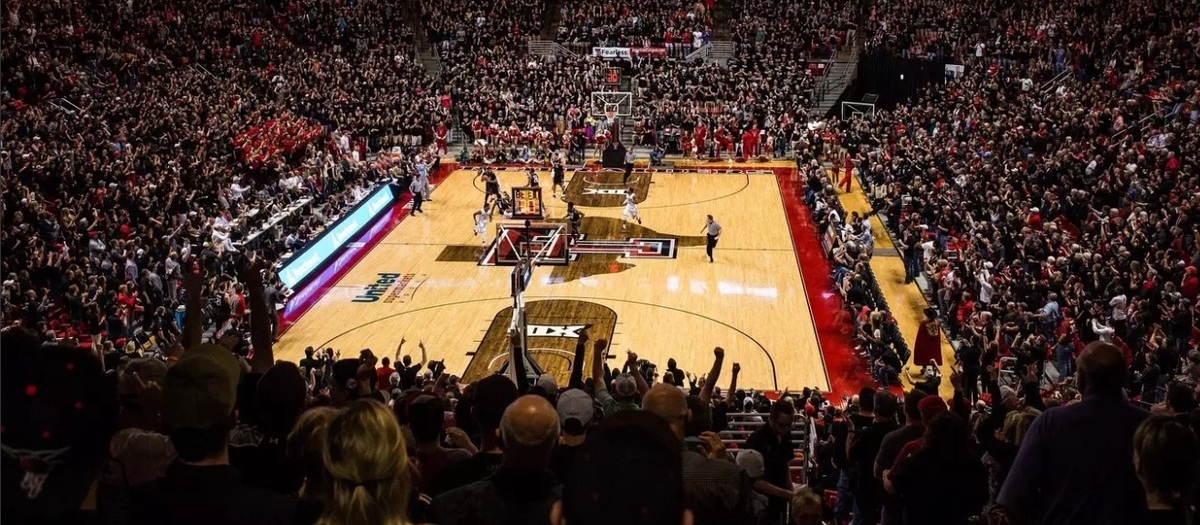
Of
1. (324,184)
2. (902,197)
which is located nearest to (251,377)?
(902,197)

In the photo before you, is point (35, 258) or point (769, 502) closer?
point (769, 502)

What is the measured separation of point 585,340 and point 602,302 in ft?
50.2

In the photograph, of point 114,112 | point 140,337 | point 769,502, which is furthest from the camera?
point 114,112

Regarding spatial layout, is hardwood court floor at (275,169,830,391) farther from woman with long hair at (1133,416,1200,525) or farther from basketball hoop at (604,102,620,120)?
woman with long hair at (1133,416,1200,525)

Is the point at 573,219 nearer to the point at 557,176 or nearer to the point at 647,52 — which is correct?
the point at 557,176

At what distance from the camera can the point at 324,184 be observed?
1255 inches

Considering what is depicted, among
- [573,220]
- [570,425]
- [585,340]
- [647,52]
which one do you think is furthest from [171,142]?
[570,425]

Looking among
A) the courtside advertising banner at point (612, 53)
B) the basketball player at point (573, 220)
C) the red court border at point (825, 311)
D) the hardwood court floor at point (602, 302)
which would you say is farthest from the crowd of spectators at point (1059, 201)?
the courtside advertising banner at point (612, 53)

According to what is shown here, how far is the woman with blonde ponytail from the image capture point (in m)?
3.26

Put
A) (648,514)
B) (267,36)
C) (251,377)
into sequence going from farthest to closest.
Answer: (267,36) < (251,377) < (648,514)

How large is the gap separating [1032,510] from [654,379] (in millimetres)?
11054

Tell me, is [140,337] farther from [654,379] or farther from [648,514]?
[648,514]

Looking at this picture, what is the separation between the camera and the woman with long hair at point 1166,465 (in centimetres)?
420

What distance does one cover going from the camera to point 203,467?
366 cm
